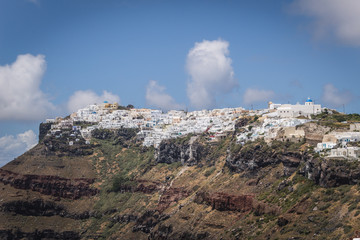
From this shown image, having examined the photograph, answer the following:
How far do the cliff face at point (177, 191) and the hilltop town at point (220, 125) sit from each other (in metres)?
2.85

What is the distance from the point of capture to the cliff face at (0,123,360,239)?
260ft

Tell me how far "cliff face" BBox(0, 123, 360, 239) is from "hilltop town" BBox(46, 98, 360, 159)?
9.37 ft

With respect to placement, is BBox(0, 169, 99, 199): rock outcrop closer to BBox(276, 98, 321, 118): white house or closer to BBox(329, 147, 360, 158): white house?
BBox(276, 98, 321, 118): white house

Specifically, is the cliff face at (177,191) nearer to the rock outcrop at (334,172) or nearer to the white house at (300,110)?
the rock outcrop at (334,172)

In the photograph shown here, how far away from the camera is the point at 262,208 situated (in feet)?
289

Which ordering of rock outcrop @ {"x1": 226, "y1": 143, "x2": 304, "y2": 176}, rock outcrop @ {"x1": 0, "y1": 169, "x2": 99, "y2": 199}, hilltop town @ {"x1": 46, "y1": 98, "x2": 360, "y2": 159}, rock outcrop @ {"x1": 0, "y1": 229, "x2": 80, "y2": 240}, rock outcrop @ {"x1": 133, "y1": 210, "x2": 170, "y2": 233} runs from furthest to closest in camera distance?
rock outcrop @ {"x1": 0, "y1": 169, "x2": 99, "y2": 199}
rock outcrop @ {"x1": 0, "y1": 229, "x2": 80, "y2": 240}
rock outcrop @ {"x1": 133, "y1": 210, "x2": 170, "y2": 233}
rock outcrop @ {"x1": 226, "y1": 143, "x2": 304, "y2": 176}
hilltop town @ {"x1": 46, "y1": 98, "x2": 360, "y2": 159}

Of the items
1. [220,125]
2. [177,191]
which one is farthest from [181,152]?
[177,191]

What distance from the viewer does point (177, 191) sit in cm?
11975

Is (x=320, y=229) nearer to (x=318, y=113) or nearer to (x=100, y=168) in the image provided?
(x=318, y=113)

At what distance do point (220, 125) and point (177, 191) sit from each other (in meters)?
33.4

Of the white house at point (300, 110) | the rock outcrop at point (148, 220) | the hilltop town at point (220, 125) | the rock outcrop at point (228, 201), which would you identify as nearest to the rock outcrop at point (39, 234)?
the rock outcrop at point (148, 220)

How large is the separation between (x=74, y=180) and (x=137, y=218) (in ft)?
96.7

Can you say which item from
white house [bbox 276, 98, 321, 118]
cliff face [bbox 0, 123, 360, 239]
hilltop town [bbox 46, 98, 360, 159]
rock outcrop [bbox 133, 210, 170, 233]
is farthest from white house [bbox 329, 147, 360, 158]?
white house [bbox 276, 98, 321, 118]

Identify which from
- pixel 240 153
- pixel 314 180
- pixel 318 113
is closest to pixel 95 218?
pixel 240 153
